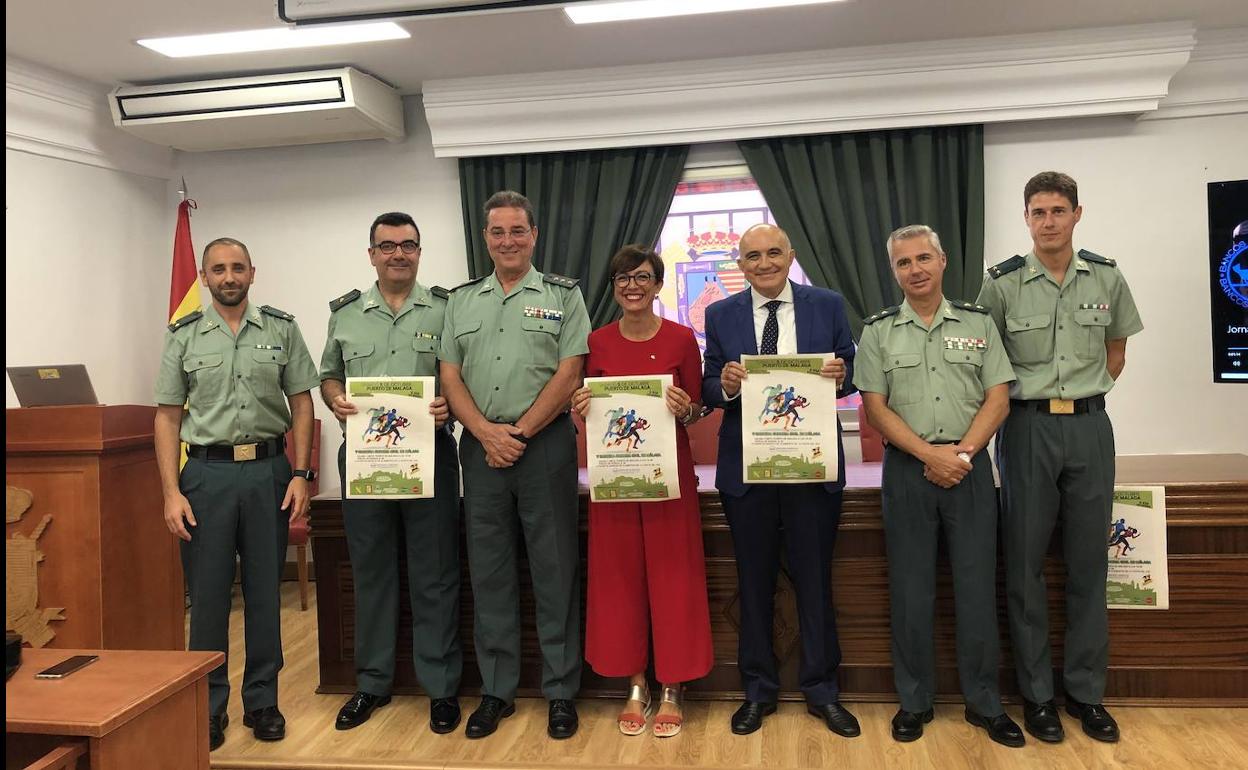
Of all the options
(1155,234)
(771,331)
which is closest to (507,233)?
(771,331)

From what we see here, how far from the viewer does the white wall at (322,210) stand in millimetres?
5016

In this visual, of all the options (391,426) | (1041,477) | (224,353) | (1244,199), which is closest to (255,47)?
(224,353)

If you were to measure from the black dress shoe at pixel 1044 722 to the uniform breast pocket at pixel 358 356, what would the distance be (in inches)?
90.6

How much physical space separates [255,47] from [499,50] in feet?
3.69

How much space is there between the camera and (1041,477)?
262 cm

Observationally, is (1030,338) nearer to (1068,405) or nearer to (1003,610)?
(1068,405)

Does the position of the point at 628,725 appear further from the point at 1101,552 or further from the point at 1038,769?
the point at 1101,552

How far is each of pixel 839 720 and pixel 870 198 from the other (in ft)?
9.31

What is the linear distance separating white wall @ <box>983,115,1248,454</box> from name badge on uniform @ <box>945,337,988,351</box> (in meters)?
2.36

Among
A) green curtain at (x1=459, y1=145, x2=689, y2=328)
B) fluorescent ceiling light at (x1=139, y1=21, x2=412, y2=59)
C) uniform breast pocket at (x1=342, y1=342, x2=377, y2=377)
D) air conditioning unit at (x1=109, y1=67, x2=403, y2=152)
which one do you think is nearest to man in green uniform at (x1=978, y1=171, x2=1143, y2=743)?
uniform breast pocket at (x1=342, y1=342, x2=377, y2=377)

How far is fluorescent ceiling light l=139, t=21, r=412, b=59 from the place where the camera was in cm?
395

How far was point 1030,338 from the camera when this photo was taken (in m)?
2.64

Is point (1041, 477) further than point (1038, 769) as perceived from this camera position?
Yes

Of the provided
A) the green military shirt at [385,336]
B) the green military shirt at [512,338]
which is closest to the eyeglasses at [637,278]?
the green military shirt at [512,338]
